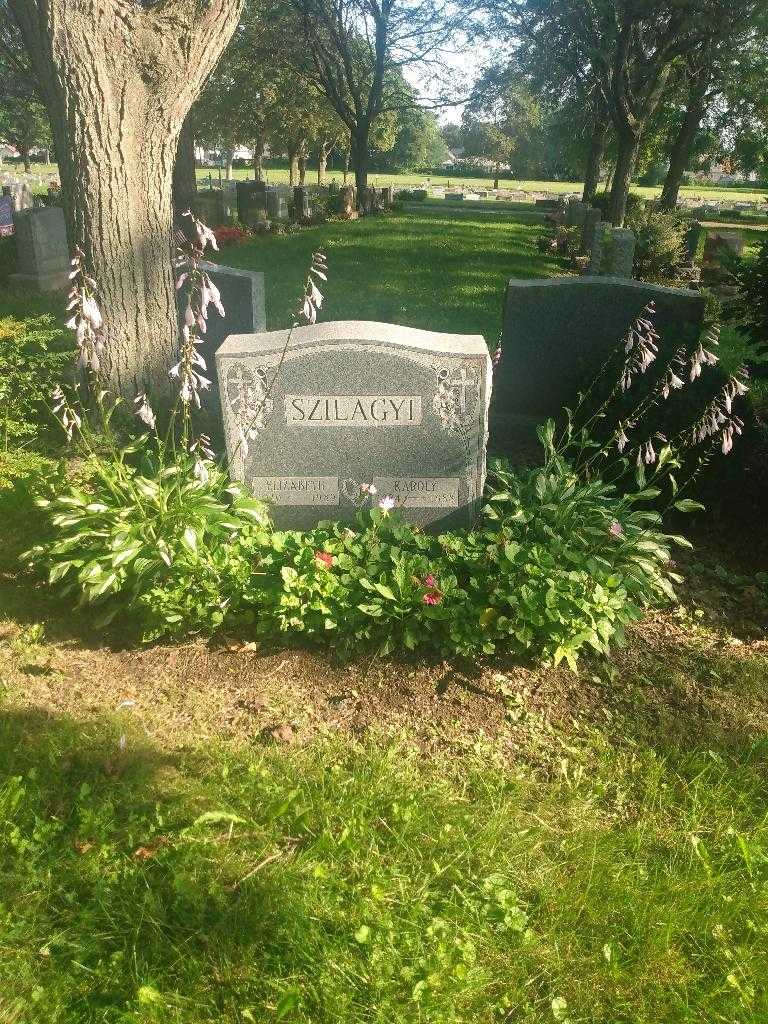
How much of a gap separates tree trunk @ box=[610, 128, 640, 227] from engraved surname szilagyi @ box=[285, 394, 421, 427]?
664 inches

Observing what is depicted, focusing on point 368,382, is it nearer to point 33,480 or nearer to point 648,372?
point 33,480

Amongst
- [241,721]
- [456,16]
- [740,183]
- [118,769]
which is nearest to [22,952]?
[118,769]

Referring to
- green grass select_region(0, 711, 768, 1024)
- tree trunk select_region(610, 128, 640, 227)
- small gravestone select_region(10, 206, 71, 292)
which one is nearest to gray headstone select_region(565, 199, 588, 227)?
tree trunk select_region(610, 128, 640, 227)

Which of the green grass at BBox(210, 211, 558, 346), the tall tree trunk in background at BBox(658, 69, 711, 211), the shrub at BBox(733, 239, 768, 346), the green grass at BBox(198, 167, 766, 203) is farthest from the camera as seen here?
the green grass at BBox(198, 167, 766, 203)

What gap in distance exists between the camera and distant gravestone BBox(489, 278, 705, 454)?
658 centimetres

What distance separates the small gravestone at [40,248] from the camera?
11883 mm

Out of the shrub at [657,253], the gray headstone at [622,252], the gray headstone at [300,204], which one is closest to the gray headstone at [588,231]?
the shrub at [657,253]

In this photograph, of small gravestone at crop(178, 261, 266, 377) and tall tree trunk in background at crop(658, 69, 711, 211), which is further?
tall tree trunk in background at crop(658, 69, 711, 211)

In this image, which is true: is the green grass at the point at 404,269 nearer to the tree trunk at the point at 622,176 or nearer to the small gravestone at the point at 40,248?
the tree trunk at the point at 622,176

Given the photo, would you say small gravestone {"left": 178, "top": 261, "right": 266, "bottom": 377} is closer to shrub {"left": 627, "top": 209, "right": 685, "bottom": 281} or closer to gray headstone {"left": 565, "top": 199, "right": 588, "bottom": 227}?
shrub {"left": 627, "top": 209, "right": 685, "bottom": 281}

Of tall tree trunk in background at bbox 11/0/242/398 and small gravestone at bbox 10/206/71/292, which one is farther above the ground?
tall tree trunk in background at bbox 11/0/242/398

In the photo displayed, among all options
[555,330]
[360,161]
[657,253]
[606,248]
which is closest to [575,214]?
[360,161]

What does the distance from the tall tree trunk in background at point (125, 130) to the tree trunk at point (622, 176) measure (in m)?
16.1

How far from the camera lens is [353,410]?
14.3 ft
